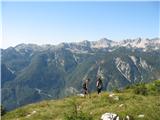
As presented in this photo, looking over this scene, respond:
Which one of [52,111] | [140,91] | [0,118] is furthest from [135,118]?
[0,118]

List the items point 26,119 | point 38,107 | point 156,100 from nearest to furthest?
point 26,119 < point 156,100 < point 38,107

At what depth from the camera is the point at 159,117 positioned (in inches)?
1272

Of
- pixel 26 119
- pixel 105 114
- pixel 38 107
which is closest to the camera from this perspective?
pixel 105 114

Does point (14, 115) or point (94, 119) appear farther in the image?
point (14, 115)

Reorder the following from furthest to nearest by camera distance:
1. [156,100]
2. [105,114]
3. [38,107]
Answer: [38,107] < [156,100] < [105,114]

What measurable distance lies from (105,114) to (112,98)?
7636 mm

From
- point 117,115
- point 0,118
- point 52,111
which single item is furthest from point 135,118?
point 0,118

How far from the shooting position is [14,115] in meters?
39.9

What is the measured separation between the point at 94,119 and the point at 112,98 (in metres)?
7.79

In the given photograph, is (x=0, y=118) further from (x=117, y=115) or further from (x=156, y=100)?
(x=156, y=100)

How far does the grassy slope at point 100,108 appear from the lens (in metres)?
33.3

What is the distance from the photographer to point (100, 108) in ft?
116

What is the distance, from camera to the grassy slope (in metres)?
33.3

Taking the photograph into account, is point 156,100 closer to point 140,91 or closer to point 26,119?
point 140,91
